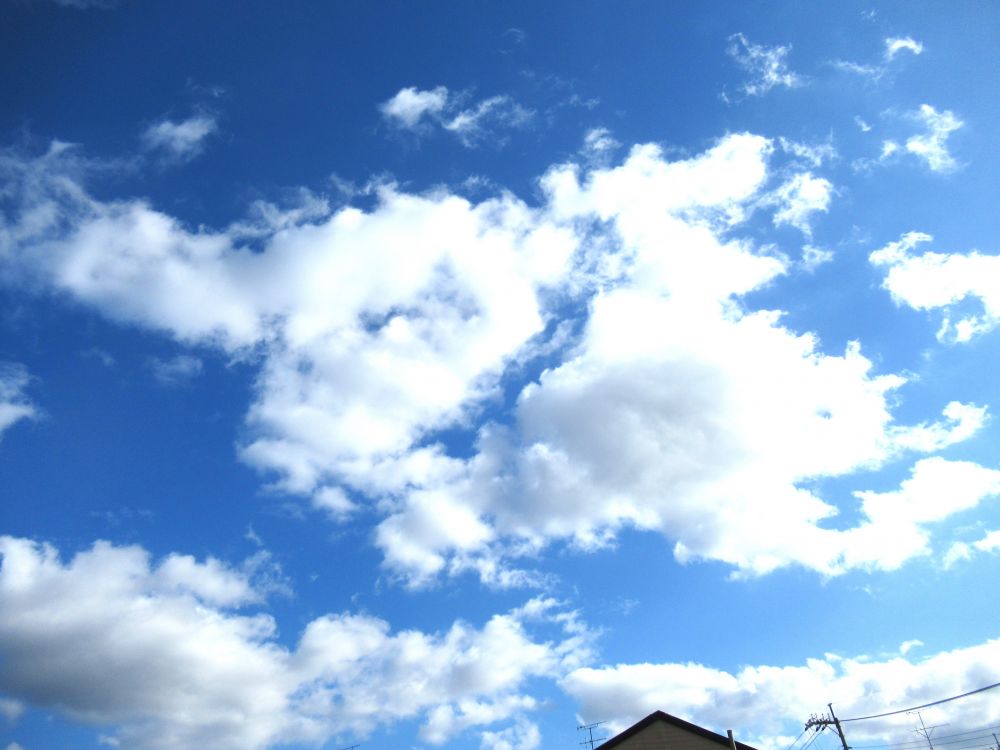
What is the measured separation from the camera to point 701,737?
49.7 m

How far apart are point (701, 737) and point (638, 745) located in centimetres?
376

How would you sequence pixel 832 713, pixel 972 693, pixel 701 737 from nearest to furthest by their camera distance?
1. pixel 972 693
2. pixel 701 737
3. pixel 832 713

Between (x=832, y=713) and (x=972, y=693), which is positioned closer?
(x=972, y=693)

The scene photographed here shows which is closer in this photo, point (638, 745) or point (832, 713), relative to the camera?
point (638, 745)

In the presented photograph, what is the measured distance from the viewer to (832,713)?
2291 inches

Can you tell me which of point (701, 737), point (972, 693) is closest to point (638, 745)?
point (701, 737)

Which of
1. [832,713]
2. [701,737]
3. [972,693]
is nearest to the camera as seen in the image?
[972,693]

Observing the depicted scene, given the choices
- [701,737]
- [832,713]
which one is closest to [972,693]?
[701,737]

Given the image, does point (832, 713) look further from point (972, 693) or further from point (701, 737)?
point (972, 693)

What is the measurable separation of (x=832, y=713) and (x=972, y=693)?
97.1 ft

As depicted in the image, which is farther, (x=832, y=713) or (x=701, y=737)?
(x=832, y=713)

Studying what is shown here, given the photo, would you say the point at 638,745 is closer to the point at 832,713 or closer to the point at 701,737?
the point at 701,737

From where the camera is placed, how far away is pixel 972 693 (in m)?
31.5

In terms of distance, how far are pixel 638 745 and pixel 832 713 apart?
55.7 feet
